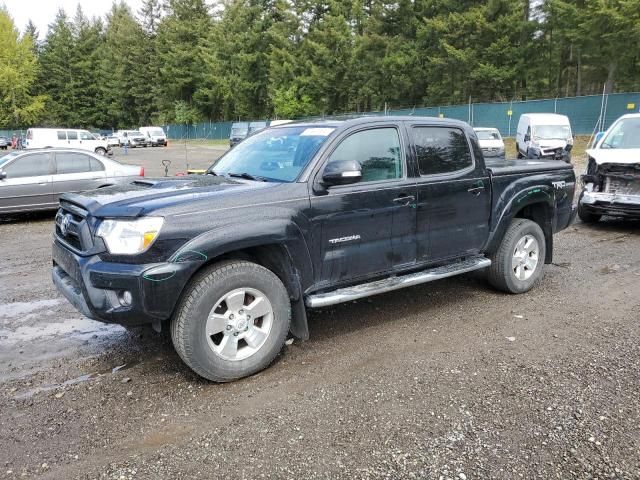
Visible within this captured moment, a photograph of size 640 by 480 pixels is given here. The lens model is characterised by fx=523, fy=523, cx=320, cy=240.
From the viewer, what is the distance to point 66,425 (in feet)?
10.5

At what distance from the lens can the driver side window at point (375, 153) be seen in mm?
4367

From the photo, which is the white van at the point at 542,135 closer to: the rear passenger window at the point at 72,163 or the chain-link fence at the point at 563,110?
the chain-link fence at the point at 563,110

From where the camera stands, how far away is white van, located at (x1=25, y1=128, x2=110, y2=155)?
30.8 m

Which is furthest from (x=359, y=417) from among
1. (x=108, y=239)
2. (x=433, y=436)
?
(x=108, y=239)

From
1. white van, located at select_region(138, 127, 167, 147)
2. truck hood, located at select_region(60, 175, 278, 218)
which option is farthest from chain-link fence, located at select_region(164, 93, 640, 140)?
white van, located at select_region(138, 127, 167, 147)

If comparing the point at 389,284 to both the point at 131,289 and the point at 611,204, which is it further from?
the point at 611,204

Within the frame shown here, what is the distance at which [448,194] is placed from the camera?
487 centimetres

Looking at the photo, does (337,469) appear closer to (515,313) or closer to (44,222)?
(515,313)

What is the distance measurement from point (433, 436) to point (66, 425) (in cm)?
222

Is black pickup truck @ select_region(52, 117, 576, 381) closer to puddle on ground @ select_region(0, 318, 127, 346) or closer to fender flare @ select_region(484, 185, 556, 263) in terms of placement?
fender flare @ select_region(484, 185, 556, 263)

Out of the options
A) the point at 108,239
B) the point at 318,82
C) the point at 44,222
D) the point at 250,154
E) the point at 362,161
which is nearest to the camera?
the point at 108,239

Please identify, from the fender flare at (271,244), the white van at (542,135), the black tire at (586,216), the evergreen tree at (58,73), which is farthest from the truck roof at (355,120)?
the evergreen tree at (58,73)

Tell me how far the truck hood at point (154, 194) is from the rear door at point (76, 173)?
7626 mm

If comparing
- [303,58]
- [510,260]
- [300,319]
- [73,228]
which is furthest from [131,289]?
[303,58]
